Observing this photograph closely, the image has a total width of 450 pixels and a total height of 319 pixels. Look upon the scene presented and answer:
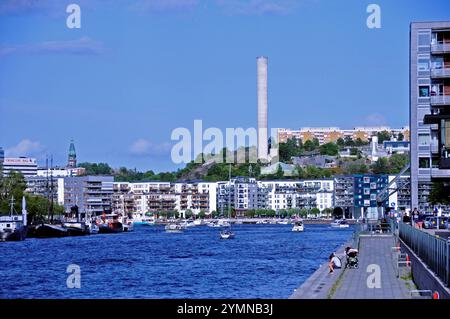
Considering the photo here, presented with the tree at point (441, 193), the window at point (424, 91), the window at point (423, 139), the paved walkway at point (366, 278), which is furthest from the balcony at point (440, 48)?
the paved walkway at point (366, 278)

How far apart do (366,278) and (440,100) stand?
2414 centimetres

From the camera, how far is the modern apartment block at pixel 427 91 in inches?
2169

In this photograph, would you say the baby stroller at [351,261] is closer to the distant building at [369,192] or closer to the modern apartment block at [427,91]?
the modern apartment block at [427,91]

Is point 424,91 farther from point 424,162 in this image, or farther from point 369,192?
point 369,192

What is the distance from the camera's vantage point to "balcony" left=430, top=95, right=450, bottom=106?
54.1 meters

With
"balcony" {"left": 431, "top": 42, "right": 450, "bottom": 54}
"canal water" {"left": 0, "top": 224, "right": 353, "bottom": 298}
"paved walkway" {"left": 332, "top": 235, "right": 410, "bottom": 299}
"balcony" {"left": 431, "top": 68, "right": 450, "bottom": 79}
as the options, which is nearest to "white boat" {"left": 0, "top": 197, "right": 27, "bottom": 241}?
"canal water" {"left": 0, "top": 224, "right": 353, "bottom": 298}

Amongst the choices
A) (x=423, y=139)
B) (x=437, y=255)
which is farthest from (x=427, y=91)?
(x=437, y=255)

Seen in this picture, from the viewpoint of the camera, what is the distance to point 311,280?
3122 cm

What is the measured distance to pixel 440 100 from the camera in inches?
2137

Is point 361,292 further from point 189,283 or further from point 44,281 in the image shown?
point 44,281

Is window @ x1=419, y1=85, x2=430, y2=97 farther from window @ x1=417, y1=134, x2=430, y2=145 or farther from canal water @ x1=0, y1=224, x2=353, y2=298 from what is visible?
canal water @ x1=0, y1=224, x2=353, y2=298

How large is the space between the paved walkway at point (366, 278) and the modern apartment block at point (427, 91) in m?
8.84
